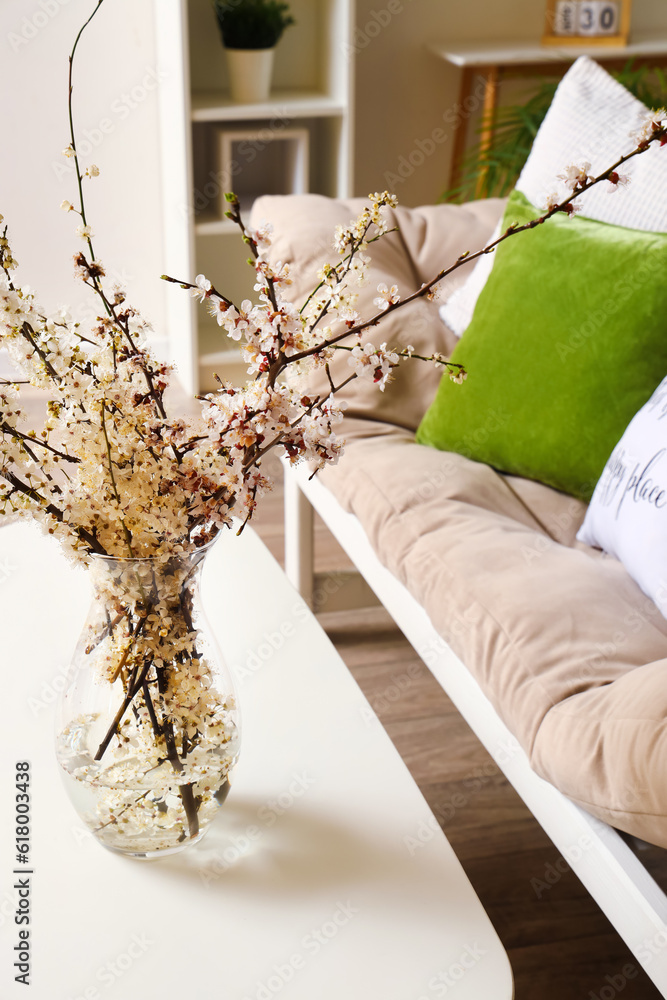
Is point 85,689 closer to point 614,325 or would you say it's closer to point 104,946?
point 104,946

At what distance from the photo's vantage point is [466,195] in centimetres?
285

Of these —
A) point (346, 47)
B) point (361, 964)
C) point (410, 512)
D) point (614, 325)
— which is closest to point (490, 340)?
point (614, 325)

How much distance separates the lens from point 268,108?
99.0 inches

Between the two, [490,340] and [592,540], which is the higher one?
[490,340]

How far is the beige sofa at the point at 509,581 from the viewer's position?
0.93m

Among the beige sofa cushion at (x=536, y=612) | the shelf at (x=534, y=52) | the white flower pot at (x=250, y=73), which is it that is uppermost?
the shelf at (x=534, y=52)

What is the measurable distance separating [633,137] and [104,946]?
0.71 metres

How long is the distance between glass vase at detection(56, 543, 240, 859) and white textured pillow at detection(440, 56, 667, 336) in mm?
1016
